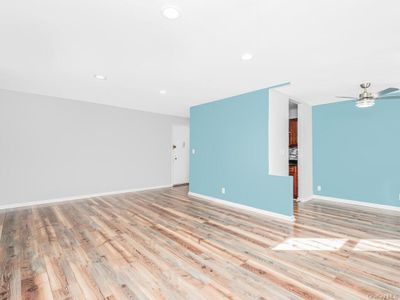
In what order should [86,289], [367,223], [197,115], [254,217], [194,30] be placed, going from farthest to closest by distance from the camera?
[197,115] → [254,217] → [367,223] → [194,30] → [86,289]

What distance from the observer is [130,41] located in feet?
7.67

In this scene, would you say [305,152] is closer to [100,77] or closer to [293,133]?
[293,133]

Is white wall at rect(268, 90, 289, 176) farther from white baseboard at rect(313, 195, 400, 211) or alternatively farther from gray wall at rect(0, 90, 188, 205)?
gray wall at rect(0, 90, 188, 205)

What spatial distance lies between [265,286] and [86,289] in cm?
156

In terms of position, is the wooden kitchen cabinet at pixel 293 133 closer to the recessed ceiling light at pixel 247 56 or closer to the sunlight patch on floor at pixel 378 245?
the sunlight patch on floor at pixel 378 245

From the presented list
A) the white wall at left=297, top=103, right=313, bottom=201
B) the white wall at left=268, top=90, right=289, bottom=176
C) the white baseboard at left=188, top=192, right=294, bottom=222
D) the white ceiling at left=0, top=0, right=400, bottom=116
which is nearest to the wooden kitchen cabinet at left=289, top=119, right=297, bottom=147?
the white wall at left=297, top=103, right=313, bottom=201

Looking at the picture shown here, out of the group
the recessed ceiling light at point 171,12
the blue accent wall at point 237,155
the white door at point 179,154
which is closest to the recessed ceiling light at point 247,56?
the recessed ceiling light at point 171,12

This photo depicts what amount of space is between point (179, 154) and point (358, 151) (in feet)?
16.6

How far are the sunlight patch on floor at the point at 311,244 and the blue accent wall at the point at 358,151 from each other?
252cm

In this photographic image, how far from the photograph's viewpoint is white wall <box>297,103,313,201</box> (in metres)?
4.94

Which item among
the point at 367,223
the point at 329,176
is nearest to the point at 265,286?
the point at 367,223

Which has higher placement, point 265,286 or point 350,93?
point 350,93

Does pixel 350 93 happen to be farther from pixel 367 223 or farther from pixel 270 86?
pixel 367 223

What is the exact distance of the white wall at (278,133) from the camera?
3.94 m
